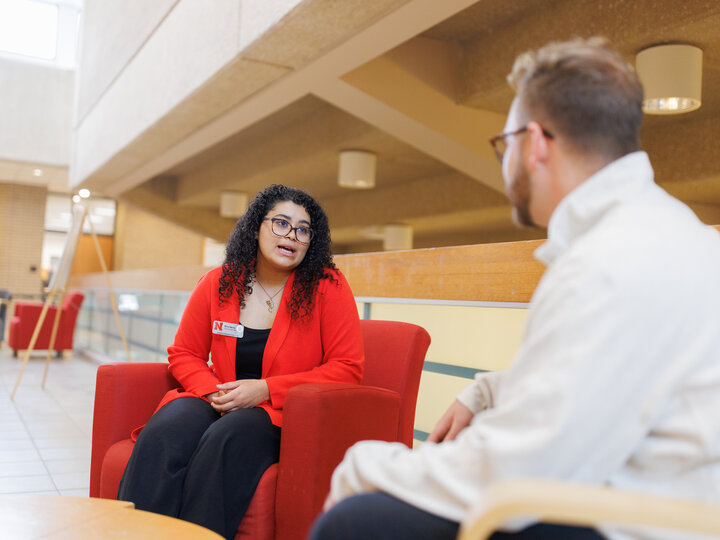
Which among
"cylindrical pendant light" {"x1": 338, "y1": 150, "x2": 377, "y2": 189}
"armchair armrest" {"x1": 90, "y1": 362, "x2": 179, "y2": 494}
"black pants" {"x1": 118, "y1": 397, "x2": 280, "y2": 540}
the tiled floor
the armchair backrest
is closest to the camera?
"black pants" {"x1": 118, "y1": 397, "x2": 280, "y2": 540}

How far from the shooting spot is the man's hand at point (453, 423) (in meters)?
1.35

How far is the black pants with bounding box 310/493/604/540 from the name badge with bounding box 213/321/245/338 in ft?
4.50

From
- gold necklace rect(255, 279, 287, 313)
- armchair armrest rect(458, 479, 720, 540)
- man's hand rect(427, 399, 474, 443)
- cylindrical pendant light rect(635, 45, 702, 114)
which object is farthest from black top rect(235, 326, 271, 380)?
cylindrical pendant light rect(635, 45, 702, 114)

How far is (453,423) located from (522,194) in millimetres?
514

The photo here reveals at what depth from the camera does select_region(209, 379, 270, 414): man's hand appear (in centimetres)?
212

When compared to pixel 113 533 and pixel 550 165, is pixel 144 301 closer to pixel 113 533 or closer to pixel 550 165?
pixel 113 533

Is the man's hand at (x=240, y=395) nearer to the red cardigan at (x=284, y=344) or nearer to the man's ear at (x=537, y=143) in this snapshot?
→ the red cardigan at (x=284, y=344)

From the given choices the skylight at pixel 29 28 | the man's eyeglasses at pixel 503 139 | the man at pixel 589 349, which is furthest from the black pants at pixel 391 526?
the skylight at pixel 29 28

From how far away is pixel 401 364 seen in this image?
2.38 metres

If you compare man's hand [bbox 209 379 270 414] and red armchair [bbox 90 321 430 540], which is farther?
man's hand [bbox 209 379 270 414]

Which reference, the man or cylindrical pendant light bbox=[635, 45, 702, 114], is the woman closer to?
the man

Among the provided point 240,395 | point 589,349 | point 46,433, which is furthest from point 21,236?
point 589,349

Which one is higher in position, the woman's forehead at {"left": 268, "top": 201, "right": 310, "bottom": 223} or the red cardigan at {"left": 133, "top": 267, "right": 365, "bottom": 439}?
the woman's forehead at {"left": 268, "top": 201, "right": 310, "bottom": 223}

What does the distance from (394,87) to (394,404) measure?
11.7 ft
